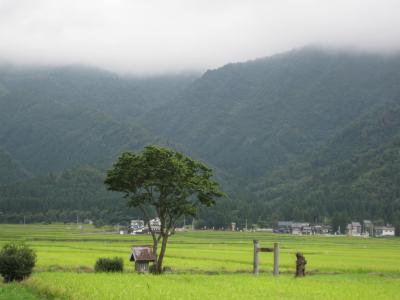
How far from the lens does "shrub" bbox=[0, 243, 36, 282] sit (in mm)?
29859

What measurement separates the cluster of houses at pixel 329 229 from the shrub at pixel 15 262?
120 metres

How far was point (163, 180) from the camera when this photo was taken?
39.0m

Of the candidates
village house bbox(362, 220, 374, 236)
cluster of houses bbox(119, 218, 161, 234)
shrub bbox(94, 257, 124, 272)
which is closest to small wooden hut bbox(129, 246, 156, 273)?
shrub bbox(94, 257, 124, 272)

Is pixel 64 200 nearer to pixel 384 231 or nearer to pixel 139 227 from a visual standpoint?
pixel 139 227

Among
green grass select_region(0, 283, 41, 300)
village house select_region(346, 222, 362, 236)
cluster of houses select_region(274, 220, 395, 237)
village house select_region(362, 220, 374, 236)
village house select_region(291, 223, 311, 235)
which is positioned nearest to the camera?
green grass select_region(0, 283, 41, 300)

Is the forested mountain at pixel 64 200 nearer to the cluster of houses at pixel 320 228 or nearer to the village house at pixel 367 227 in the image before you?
the cluster of houses at pixel 320 228

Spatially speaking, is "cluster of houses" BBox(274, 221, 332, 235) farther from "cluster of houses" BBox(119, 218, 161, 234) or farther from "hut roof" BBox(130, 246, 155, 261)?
"hut roof" BBox(130, 246, 155, 261)

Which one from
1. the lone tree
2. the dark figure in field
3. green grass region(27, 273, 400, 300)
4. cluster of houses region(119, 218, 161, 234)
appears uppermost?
the lone tree

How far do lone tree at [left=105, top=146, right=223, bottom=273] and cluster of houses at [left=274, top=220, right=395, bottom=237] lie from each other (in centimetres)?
10945

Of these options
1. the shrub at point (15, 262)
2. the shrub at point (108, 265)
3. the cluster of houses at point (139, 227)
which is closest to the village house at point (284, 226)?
the cluster of houses at point (139, 227)

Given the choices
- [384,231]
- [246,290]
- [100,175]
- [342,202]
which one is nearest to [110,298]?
[246,290]

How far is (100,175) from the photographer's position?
19838cm

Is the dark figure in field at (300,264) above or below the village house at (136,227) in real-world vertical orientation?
below

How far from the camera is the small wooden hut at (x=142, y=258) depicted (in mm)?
36969
